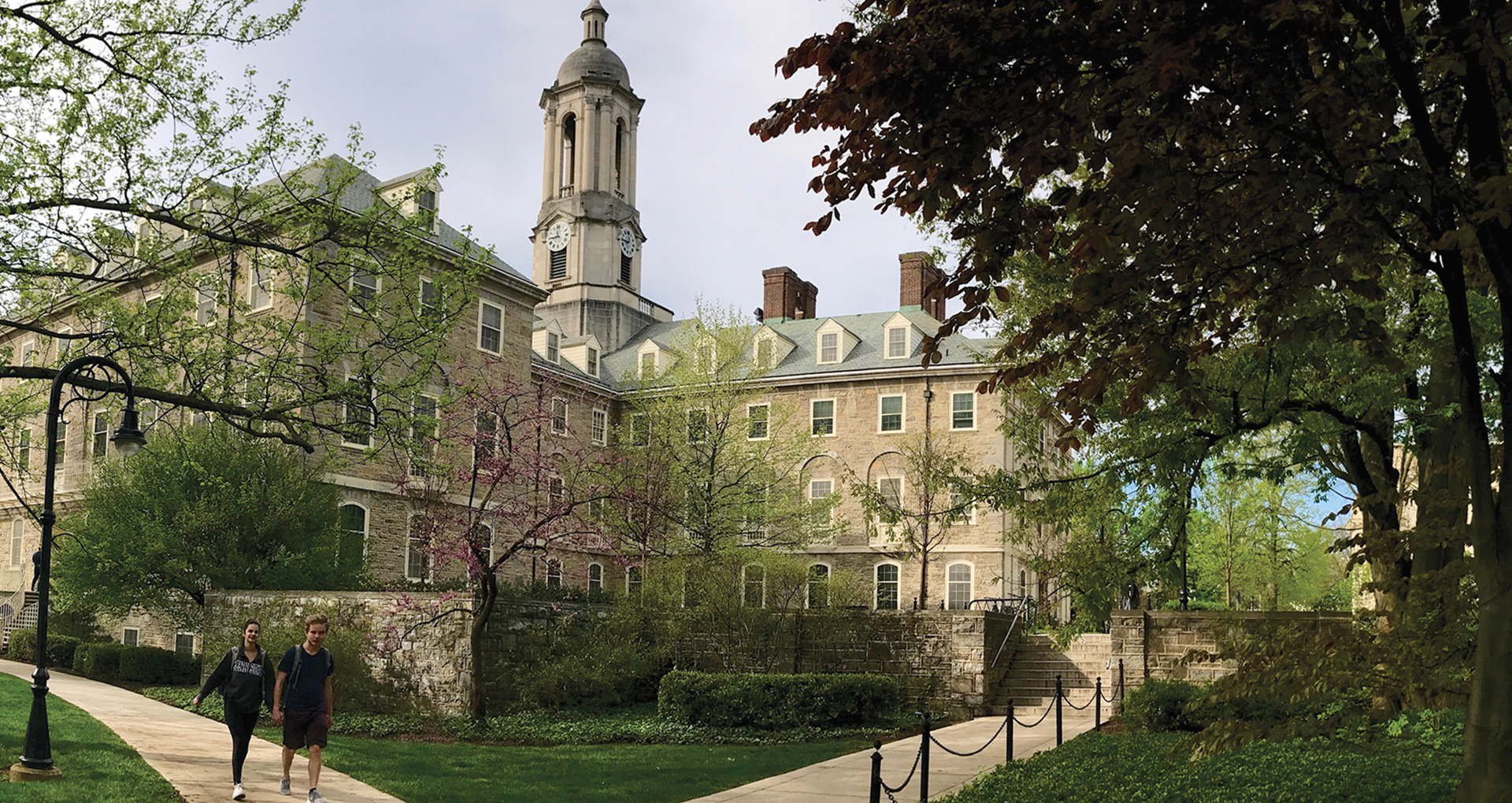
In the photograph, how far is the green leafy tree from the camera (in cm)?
2406

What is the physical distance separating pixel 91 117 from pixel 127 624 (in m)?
19.3

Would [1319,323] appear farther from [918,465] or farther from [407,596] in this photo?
[918,465]

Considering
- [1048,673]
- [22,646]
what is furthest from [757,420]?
[22,646]

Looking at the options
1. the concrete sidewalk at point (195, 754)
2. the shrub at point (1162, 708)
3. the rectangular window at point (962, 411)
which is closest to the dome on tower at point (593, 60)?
the rectangular window at point (962, 411)

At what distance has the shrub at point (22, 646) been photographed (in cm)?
2866

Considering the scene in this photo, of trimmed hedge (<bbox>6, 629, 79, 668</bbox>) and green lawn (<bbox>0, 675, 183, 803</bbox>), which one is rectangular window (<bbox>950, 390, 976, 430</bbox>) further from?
green lawn (<bbox>0, 675, 183, 803</bbox>)

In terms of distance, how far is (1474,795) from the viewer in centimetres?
621

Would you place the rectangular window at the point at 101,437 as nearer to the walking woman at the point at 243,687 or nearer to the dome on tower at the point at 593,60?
the walking woman at the point at 243,687

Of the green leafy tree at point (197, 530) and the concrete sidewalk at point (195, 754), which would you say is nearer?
the concrete sidewalk at point (195, 754)

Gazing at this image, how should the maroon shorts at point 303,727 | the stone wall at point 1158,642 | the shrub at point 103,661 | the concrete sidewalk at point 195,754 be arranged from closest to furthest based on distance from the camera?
the maroon shorts at point 303,727 → the concrete sidewalk at point 195,754 → the stone wall at point 1158,642 → the shrub at point 103,661

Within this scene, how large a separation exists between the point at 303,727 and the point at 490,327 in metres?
25.4

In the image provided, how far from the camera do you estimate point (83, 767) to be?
12.2 metres

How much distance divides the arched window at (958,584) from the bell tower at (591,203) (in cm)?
1990

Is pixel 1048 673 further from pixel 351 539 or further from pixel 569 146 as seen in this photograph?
pixel 569 146
